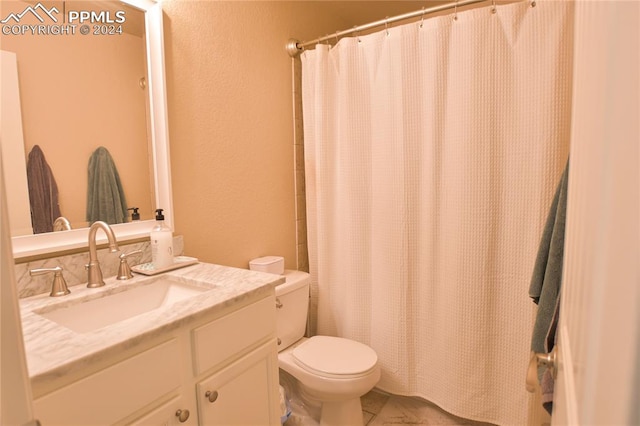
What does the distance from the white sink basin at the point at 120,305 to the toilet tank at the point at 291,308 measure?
54 cm

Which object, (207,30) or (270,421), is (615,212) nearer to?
(270,421)

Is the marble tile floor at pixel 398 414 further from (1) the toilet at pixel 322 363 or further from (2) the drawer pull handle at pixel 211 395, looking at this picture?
(2) the drawer pull handle at pixel 211 395

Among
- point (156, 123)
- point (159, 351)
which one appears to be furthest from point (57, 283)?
point (156, 123)

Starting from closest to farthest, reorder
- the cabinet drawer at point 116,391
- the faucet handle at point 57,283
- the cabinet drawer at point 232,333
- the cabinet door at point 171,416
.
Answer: the cabinet drawer at point 116,391, the cabinet door at point 171,416, the cabinet drawer at point 232,333, the faucet handle at point 57,283

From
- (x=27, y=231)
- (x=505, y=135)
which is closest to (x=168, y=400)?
(x=27, y=231)

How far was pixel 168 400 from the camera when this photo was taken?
969 mm

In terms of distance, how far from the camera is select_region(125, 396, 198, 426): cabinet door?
918 mm

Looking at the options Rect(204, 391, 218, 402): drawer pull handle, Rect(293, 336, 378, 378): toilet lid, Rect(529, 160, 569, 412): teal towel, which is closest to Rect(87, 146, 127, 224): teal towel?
Rect(204, 391, 218, 402): drawer pull handle

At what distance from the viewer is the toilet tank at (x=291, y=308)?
1.80 meters

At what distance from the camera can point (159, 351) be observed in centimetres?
94

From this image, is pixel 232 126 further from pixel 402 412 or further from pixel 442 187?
pixel 402 412

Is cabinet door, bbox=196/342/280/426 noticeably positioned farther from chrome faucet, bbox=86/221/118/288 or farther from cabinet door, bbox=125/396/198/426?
chrome faucet, bbox=86/221/118/288

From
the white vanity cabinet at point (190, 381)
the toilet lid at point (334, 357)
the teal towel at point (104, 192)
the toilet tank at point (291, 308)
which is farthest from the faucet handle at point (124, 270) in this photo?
the toilet lid at point (334, 357)

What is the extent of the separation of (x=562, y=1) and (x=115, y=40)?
171 cm
